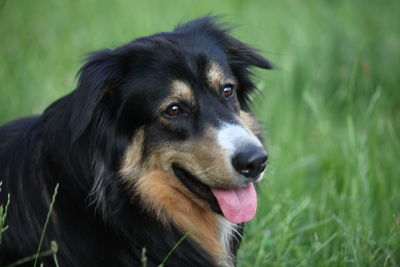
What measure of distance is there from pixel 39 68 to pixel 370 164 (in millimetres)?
3590

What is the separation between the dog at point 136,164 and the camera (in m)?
2.69

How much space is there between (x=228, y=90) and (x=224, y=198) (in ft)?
2.24

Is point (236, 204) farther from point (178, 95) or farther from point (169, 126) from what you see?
point (178, 95)

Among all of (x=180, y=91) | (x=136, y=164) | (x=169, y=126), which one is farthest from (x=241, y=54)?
(x=136, y=164)

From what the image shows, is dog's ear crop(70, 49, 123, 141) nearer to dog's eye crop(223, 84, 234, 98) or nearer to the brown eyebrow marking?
the brown eyebrow marking

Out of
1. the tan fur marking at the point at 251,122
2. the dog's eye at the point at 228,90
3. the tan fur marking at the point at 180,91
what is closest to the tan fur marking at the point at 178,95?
the tan fur marking at the point at 180,91

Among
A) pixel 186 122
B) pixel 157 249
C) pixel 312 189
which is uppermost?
pixel 186 122

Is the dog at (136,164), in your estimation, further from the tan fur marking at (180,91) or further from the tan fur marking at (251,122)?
the tan fur marking at (251,122)

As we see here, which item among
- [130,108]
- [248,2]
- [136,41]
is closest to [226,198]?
[130,108]

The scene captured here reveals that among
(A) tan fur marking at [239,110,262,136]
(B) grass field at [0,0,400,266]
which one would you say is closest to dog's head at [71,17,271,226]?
(A) tan fur marking at [239,110,262,136]

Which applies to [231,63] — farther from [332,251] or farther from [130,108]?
[332,251]

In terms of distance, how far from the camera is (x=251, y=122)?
3.30 metres

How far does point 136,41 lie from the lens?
2967mm

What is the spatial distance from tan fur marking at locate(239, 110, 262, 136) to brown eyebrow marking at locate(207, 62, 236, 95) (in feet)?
1.09
